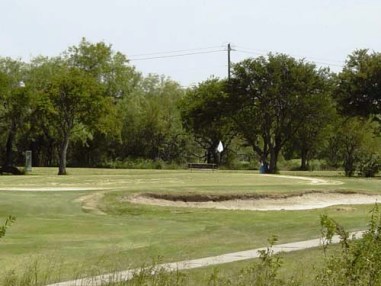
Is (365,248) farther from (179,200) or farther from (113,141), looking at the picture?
(113,141)

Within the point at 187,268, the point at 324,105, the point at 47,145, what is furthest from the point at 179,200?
the point at 47,145

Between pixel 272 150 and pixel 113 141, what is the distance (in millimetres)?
28022

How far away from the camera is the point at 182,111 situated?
84875 mm

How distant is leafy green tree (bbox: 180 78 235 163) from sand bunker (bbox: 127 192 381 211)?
39.2m

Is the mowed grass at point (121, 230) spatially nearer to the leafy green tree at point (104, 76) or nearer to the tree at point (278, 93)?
the tree at point (278, 93)

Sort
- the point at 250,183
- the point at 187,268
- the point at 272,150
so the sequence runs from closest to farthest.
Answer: the point at 187,268 < the point at 250,183 < the point at 272,150

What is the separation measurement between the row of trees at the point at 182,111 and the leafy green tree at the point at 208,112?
164mm

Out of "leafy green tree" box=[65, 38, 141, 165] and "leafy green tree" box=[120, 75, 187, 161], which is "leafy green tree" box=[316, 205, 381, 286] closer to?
"leafy green tree" box=[65, 38, 141, 165]

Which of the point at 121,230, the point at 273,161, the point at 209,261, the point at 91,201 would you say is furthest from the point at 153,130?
the point at 209,261

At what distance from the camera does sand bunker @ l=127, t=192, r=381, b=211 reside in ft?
104

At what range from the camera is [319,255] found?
14508 millimetres

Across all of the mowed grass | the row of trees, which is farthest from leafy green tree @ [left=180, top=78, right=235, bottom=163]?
the mowed grass

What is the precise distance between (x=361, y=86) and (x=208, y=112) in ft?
71.2

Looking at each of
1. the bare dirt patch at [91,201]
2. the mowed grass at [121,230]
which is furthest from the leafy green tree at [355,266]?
the bare dirt patch at [91,201]
